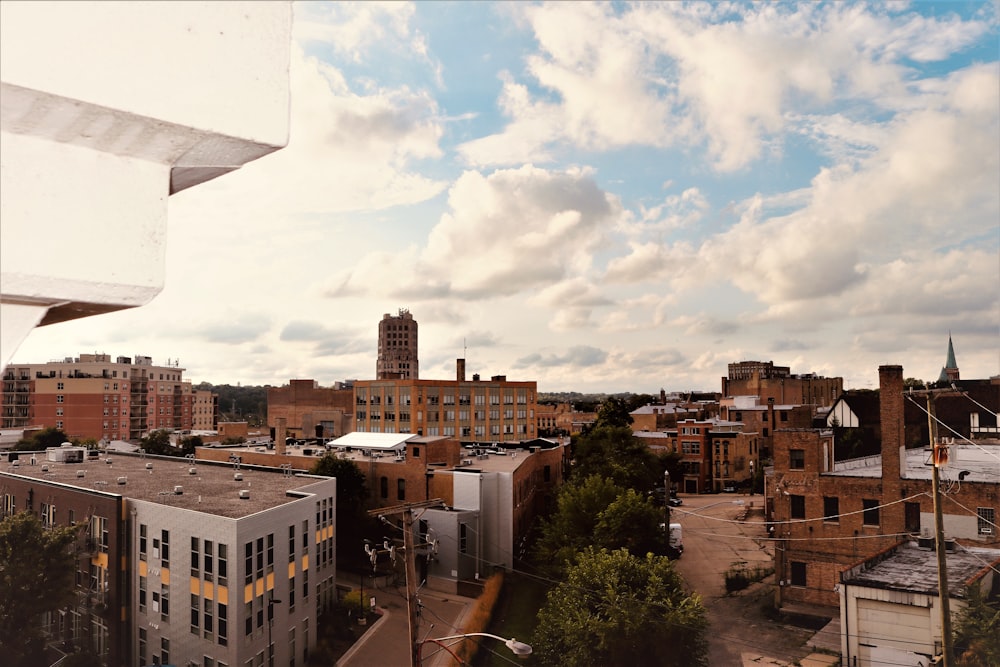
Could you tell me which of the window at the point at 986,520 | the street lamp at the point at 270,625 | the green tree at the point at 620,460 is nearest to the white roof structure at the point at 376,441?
the green tree at the point at 620,460

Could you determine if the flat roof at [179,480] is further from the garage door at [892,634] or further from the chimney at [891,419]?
the chimney at [891,419]

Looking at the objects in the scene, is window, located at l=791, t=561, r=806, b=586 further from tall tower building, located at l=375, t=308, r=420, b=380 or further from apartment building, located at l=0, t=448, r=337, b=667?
tall tower building, located at l=375, t=308, r=420, b=380

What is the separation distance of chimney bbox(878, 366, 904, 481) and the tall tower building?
110m

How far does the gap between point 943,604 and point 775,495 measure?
49.3 feet

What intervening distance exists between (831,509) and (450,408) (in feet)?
134

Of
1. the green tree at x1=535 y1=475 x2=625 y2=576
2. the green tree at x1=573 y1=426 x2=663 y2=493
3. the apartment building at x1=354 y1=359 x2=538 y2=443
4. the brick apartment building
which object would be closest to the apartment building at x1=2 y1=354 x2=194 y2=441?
the apartment building at x1=354 y1=359 x2=538 y2=443

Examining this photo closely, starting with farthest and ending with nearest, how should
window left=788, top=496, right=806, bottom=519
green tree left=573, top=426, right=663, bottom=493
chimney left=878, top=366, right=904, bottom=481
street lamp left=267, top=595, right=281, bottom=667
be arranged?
green tree left=573, top=426, right=663, bottom=493
window left=788, top=496, right=806, bottom=519
chimney left=878, top=366, right=904, bottom=481
street lamp left=267, top=595, right=281, bottom=667

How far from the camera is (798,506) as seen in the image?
26891 millimetres

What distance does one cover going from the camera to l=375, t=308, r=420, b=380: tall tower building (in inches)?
5157

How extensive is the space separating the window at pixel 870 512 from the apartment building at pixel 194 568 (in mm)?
22625

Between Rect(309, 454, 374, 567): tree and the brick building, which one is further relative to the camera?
the brick building

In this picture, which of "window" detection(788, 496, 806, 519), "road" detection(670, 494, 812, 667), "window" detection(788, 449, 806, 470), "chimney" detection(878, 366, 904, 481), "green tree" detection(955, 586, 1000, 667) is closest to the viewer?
"green tree" detection(955, 586, 1000, 667)

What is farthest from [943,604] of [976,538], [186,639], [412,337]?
[412,337]

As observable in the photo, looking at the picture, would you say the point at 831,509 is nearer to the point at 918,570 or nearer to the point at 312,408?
the point at 918,570
